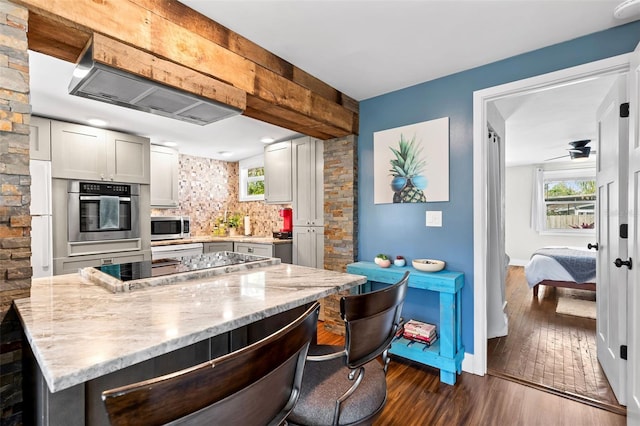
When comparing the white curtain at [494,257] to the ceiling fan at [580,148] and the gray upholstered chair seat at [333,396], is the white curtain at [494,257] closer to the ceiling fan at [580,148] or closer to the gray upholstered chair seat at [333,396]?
the gray upholstered chair seat at [333,396]

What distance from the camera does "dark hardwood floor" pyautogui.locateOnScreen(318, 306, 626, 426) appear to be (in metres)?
1.91

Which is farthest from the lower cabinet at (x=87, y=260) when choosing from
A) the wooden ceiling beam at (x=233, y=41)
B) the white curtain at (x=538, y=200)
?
the white curtain at (x=538, y=200)

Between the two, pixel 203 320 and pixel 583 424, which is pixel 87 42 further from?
pixel 583 424

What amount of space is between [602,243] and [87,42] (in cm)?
357

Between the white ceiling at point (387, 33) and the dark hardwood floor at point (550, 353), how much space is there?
8.09ft

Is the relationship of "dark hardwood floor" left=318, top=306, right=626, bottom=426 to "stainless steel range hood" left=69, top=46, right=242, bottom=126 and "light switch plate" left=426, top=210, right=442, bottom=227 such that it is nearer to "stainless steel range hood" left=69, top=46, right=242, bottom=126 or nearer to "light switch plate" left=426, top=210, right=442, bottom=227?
"light switch plate" left=426, top=210, right=442, bottom=227

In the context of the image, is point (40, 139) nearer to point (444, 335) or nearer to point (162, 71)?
point (162, 71)

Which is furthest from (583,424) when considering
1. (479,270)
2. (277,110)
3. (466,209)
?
(277,110)

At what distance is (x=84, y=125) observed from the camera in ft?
11.8

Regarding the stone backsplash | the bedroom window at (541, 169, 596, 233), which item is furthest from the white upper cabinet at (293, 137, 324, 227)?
the bedroom window at (541, 169, 596, 233)

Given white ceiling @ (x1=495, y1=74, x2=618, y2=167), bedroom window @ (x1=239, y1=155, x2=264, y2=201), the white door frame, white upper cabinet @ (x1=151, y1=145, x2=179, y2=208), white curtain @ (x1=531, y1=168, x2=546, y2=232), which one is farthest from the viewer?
white curtain @ (x1=531, y1=168, x2=546, y2=232)

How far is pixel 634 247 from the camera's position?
5.38ft

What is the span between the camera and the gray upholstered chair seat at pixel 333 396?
1.09m

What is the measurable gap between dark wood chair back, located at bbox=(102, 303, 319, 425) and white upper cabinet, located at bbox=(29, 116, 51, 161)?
3776 mm
